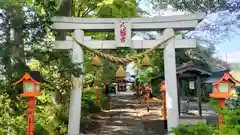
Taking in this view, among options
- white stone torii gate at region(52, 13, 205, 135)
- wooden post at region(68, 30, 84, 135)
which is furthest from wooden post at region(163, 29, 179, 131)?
wooden post at region(68, 30, 84, 135)

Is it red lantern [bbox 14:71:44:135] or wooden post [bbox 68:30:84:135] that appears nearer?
red lantern [bbox 14:71:44:135]

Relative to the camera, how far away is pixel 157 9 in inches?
690

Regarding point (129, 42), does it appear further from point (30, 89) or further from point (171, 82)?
point (30, 89)

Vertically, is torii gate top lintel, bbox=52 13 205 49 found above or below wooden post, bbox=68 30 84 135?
above

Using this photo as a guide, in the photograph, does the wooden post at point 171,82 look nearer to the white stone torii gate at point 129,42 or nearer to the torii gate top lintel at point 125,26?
the white stone torii gate at point 129,42

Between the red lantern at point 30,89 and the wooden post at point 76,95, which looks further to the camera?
the wooden post at point 76,95

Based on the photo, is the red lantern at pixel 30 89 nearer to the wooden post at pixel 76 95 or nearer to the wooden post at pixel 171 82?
the wooden post at pixel 76 95

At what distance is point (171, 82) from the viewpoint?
9.74m

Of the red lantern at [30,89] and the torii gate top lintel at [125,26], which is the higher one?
the torii gate top lintel at [125,26]

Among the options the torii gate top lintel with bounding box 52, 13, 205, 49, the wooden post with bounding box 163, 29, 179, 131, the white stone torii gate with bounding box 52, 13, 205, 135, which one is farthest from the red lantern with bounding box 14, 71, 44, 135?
the wooden post with bounding box 163, 29, 179, 131

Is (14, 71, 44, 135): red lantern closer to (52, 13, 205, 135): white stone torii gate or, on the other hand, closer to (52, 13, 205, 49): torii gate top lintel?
(52, 13, 205, 135): white stone torii gate

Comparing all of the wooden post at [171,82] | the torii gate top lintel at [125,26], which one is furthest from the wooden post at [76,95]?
the wooden post at [171,82]

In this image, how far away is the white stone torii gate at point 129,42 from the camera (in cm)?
963

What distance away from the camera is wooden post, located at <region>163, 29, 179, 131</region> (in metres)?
9.60
